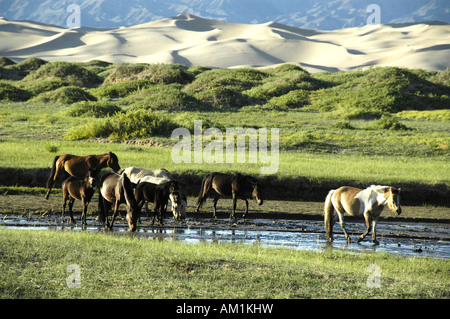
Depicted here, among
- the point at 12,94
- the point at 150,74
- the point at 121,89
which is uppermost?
the point at 150,74

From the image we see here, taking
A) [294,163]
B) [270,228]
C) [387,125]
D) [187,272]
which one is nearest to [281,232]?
[270,228]

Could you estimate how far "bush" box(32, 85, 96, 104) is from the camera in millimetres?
47438

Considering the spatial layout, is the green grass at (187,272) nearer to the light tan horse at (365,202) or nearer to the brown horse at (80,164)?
the light tan horse at (365,202)

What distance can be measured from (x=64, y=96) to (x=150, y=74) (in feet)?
52.9

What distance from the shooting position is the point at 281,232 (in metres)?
14.6

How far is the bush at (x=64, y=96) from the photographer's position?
47.4 meters

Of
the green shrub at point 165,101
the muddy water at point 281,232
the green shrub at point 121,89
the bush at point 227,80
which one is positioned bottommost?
the muddy water at point 281,232

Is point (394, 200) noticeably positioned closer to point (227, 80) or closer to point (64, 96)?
point (64, 96)

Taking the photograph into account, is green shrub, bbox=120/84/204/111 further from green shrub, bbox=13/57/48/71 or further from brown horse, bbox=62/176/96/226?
green shrub, bbox=13/57/48/71

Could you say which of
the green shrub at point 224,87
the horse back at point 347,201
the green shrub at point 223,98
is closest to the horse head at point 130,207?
the horse back at point 347,201

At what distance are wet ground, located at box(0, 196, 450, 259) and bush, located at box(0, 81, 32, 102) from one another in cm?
3355

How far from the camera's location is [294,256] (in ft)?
36.4
